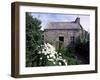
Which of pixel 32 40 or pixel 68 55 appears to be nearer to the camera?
pixel 32 40

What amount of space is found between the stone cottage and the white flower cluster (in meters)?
0.03

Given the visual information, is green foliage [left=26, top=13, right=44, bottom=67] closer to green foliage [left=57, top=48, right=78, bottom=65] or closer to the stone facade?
the stone facade

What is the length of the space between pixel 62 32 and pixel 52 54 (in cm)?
18

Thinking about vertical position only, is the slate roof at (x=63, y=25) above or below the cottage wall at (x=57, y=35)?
above

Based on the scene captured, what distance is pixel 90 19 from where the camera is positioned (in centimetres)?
192

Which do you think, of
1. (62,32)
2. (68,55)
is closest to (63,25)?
(62,32)

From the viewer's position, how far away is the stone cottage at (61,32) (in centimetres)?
178

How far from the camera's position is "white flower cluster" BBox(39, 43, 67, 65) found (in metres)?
1.77

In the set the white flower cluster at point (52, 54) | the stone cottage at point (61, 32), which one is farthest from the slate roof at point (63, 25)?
the white flower cluster at point (52, 54)

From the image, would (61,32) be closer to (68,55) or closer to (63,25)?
(63,25)

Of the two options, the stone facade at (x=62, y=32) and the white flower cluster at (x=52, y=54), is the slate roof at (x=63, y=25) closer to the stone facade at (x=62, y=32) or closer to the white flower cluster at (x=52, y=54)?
the stone facade at (x=62, y=32)

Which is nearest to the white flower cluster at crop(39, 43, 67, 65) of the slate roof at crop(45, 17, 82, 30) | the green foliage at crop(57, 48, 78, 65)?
the green foliage at crop(57, 48, 78, 65)

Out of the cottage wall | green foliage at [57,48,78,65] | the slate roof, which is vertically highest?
the slate roof

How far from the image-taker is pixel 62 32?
1819 millimetres
